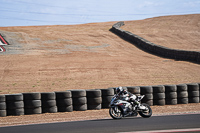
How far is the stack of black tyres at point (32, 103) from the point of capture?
11359 mm

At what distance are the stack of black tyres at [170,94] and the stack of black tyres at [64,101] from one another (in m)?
3.93

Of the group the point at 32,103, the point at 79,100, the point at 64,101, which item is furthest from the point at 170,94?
the point at 32,103

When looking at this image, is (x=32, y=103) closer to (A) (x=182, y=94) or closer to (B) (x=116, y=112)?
(B) (x=116, y=112)

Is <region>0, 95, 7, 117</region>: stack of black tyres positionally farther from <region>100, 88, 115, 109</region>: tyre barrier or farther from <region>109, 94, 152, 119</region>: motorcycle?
<region>109, 94, 152, 119</region>: motorcycle

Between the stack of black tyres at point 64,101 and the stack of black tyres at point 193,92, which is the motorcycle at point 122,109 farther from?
the stack of black tyres at point 193,92

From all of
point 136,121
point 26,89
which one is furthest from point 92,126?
point 26,89

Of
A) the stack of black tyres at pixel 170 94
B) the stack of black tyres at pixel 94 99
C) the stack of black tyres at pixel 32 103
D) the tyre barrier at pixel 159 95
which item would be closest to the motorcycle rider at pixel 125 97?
the stack of black tyres at pixel 94 99

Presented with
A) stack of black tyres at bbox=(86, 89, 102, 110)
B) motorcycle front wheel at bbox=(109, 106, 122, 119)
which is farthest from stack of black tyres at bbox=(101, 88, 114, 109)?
motorcycle front wheel at bbox=(109, 106, 122, 119)

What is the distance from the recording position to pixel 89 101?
1201 cm

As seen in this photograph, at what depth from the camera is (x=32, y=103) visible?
1141 cm

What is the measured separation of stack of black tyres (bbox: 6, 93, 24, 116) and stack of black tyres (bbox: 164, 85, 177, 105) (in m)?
5.71

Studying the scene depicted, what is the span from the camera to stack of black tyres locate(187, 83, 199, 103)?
1300cm

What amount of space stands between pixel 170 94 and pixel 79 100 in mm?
3747

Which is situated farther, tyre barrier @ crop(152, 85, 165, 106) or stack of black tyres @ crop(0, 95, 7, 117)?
tyre barrier @ crop(152, 85, 165, 106)
